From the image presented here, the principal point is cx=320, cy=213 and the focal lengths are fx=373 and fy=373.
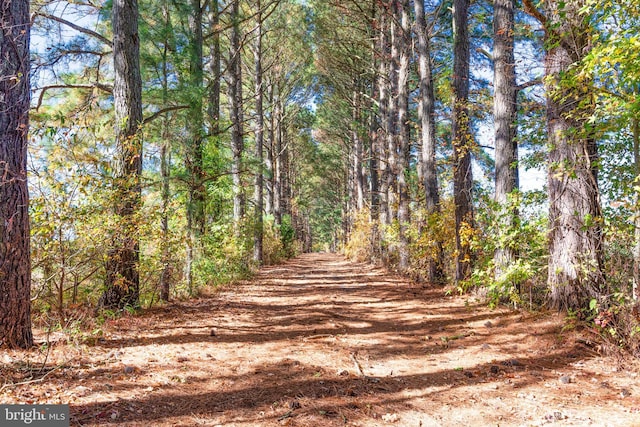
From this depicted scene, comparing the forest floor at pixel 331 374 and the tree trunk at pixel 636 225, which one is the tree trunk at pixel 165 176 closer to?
the forest floor at pixel 331 374

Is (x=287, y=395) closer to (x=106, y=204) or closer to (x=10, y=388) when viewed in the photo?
(x=10, y=388)

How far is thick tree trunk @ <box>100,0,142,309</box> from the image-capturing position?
5.75 metres

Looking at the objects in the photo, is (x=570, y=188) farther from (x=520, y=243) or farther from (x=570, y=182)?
(x=520, y=243)

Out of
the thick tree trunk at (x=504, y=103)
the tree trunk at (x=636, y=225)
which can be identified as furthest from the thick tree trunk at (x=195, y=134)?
the tree trunk at (x=636, y=225)

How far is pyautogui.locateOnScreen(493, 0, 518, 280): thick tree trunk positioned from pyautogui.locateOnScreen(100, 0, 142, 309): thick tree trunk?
626 cm

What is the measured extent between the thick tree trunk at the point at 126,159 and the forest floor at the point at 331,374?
600mm

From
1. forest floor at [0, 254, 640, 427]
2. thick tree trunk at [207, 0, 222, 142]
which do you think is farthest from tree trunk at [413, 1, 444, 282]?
thick tree trunk at [207, 0, 222, 142]

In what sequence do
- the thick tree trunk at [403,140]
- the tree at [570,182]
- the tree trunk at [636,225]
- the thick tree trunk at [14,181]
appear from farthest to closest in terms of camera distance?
1. the thick tree trunk at [403,140]
2. the tree at [570,182]
3. the thick tree trunk at [14,181]
4. the tree trunk at [636,225]

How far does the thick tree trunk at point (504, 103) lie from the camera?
22.2 feet

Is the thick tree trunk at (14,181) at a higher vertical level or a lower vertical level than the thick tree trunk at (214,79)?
lower

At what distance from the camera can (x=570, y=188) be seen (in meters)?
4.93

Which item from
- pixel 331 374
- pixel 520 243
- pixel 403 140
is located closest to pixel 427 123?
pixel 403 140

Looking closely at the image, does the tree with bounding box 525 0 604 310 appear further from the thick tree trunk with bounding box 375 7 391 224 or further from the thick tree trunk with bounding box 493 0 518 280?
the thick tree trunk with bounding box 375 7 391 224

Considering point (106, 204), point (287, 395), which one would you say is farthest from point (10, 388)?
point (106, 204)
